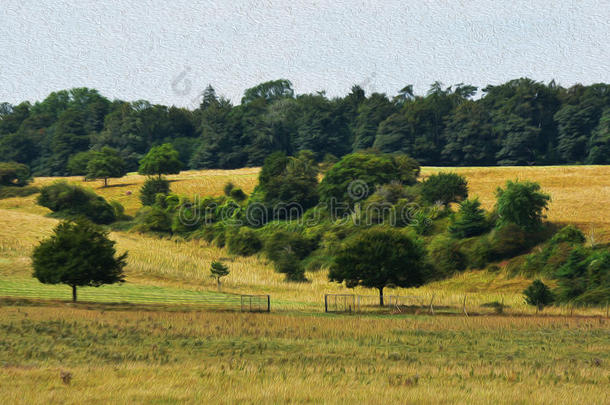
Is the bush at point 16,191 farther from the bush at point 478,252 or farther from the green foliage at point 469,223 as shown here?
the bush at point 478,252

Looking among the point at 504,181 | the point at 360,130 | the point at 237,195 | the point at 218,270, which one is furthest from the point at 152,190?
the point at 218,270

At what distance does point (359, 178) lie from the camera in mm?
102625

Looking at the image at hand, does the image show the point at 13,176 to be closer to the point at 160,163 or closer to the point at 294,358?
the point at 160,163

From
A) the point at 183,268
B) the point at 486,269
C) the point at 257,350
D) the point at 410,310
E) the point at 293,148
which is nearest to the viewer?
the point at 257,350

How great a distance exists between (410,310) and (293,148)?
122 metres

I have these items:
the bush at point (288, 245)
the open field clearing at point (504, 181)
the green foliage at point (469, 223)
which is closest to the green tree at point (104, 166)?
the open field clearing at point (504, 181)

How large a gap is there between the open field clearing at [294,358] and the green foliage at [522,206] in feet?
100

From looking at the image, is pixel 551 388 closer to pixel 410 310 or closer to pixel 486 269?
pixel 410 310

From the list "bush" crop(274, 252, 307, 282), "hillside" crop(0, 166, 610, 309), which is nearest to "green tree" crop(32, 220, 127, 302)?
"hillside" crop(0, 166, 610, 309)

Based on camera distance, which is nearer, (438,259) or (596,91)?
(438,259)

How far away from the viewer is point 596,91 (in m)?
149

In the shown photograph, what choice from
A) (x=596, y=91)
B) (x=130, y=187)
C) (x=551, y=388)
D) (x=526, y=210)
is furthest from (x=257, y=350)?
(x=596, y=91)

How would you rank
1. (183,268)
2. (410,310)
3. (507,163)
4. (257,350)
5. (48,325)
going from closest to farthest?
(257,350), (48,325), (410,310), (183,268), (507,163)

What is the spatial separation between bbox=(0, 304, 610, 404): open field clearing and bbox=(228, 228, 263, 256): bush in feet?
181
